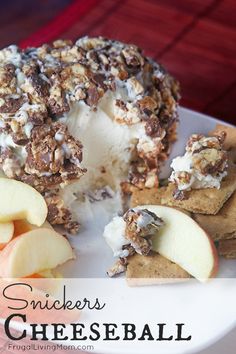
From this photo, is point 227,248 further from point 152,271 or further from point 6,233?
point 6,233

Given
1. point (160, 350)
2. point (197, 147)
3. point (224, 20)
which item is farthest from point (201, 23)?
point (160, 350)

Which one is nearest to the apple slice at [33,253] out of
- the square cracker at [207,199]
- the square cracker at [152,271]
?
the square cracker at [152,271]

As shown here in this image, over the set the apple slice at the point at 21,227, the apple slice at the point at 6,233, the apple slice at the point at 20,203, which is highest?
the apple slice at the point at 20,203

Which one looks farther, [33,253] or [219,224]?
[219,224]

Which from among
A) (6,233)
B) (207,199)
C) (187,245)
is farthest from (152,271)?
(6,233)

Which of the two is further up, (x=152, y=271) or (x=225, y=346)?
(x=152, y=271)

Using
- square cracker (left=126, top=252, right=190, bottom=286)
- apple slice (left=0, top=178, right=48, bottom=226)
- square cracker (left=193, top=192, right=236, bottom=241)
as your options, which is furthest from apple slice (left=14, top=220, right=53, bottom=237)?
square cracker (left=193, top=192, right=236, bottom=241)

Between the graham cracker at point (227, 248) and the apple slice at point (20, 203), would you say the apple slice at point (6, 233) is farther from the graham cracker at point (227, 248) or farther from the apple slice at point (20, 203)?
the graham cracker at point (227, 248)

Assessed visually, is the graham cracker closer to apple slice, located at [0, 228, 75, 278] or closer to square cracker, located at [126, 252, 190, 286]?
square cracker, located at [126, 252, 190, 286]
